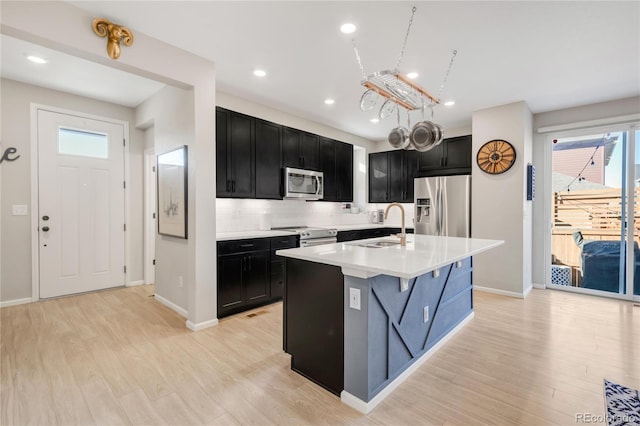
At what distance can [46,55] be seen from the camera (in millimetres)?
3049

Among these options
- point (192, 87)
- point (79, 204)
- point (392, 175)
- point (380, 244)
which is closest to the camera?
point (380, 244)

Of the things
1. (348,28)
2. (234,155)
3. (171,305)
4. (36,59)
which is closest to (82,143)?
(36,59)

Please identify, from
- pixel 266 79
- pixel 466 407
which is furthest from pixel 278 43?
pixel 466 407

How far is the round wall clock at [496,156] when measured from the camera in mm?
4241

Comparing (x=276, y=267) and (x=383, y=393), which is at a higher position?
(x=276, y=267)

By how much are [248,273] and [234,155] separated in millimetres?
1471

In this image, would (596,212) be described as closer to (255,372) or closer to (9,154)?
(255,372)

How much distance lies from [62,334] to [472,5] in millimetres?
4514

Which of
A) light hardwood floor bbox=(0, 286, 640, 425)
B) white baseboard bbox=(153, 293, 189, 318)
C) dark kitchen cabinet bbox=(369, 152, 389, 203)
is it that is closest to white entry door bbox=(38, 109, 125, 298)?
light hardwood floor bbox=(0, 286, 640, 425)

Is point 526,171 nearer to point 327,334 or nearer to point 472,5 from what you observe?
point 472,5

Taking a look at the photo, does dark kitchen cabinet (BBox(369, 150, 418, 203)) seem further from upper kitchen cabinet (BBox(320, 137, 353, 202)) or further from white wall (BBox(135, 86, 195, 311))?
white wall (BBox(135, 86, 195, 311))

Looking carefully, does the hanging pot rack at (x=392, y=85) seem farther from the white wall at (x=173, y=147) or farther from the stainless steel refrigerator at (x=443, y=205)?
the stainless steel refrigerator at (x=443, y=205)

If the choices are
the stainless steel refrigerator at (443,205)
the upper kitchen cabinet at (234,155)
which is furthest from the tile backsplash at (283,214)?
the stainless steel refrigerator at (443,205)

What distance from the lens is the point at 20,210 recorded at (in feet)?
12.3
